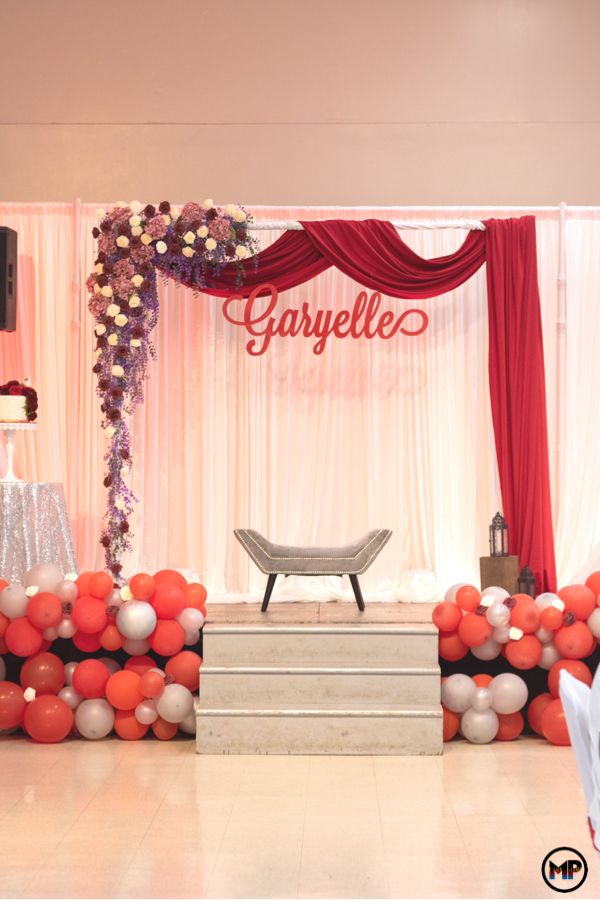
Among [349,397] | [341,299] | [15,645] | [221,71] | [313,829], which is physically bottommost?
[313,829]

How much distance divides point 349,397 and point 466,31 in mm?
2793

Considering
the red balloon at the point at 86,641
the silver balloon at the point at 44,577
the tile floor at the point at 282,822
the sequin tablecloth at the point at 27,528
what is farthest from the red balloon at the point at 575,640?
the sequin tablecloth at the point at 27,528

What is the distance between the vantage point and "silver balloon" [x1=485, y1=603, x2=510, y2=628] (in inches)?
222

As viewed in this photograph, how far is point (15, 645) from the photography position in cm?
572

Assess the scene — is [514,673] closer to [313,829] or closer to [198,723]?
[198,723]

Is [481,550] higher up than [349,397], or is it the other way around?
[349,397]

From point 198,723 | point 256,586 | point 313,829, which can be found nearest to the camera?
point 313,829

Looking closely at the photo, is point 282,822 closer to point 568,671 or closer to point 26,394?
point 568,671

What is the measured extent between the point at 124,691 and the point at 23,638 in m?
0.58

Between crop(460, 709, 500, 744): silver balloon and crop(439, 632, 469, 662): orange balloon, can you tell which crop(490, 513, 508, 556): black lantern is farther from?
crop(460, 709, 500, 744): silver balloon

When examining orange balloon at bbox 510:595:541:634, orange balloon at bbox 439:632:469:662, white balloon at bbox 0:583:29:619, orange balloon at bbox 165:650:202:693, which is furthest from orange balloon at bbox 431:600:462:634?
white balloon at bbox 0:583:29:619

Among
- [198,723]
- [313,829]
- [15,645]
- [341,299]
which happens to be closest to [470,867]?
[313,829]

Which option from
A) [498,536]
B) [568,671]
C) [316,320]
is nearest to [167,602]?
[568,671]

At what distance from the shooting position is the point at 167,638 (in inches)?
225
